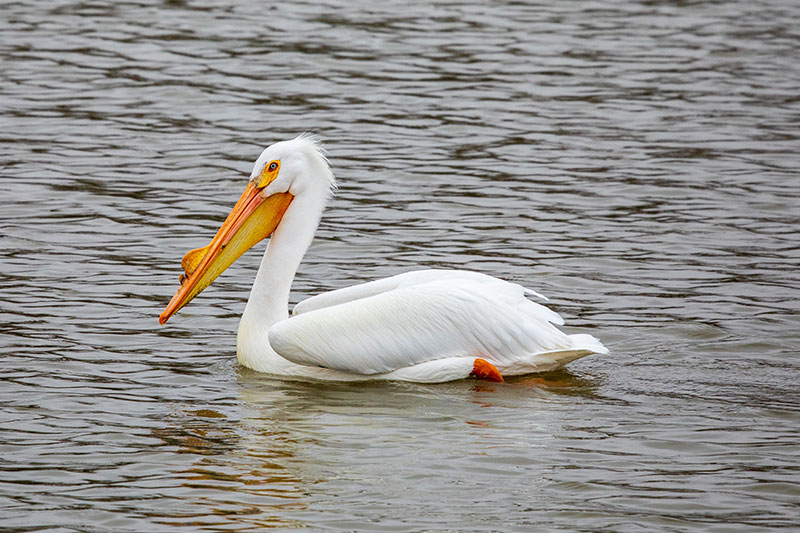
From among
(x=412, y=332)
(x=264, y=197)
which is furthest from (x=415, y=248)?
(x=412, y=332)

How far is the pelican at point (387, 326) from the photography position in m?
6.01

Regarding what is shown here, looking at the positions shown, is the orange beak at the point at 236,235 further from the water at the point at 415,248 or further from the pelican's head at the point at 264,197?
the water at the point at 415,248

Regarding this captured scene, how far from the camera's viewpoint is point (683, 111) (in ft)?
36.1

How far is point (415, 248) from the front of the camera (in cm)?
798

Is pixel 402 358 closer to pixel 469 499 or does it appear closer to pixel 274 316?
pixel 274 316

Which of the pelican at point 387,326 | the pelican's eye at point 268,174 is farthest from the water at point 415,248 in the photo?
the pelican's eye at point 268,174

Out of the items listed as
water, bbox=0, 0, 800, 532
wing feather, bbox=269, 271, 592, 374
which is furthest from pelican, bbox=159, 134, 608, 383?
water, bbox=0, 0, 800, 532

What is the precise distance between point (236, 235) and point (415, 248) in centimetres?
173

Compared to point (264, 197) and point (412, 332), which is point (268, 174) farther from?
point (412, 332)

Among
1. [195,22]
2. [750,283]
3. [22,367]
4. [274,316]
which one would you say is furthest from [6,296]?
[195,22]

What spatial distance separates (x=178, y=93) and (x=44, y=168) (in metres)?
2.14

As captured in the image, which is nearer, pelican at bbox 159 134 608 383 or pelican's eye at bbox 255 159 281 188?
pelican at bbox 159 134 608 383

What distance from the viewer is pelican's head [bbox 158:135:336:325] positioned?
6.41 meters

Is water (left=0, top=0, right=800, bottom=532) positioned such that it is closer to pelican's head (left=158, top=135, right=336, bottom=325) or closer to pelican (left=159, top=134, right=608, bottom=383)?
pelican (left=159, top=134, right=608, bottom=383)
